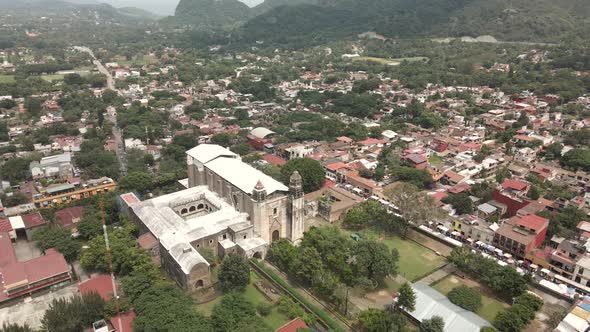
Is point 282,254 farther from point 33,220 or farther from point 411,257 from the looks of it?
point 33,220

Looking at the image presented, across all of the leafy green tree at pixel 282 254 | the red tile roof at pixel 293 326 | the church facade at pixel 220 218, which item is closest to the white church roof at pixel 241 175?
the church facade at pixel 220 218

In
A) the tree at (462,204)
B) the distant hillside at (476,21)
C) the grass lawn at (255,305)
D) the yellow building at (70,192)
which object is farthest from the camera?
the distant hillside at (476,21)

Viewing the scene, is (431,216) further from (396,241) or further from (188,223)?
(188,223)

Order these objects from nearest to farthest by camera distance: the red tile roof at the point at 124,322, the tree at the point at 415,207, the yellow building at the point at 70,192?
the red tile roof at the point at 124,322 < the tree at the point at 415,207 < the yellow building at the point at 70,192

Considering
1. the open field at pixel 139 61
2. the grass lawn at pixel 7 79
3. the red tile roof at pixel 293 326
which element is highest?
the grass lawn at pixel 7 79

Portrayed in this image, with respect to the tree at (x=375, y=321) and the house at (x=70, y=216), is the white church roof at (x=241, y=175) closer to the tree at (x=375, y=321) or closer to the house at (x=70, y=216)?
the tree at (x=375, y=321)

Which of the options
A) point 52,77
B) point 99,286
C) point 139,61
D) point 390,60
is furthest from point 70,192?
point 390,60
